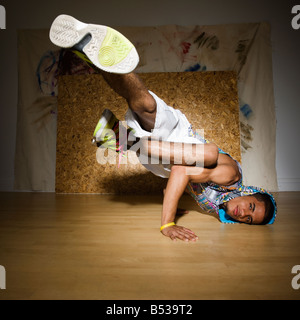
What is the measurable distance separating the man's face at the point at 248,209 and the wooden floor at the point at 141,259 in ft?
0.19

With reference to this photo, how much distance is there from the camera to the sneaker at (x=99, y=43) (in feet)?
3.48

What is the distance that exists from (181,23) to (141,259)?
3062 mm

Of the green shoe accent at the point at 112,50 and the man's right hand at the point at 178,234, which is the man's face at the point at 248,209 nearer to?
the man's right hand at the point at 178,234

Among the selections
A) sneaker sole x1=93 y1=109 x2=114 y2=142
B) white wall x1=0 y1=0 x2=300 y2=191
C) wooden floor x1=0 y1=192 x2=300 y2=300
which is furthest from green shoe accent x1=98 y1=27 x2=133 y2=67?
white wall x1=0 y1=0 x2=300 y2=191

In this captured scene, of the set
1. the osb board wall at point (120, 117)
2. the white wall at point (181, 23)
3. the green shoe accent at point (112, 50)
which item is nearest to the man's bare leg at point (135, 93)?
the green shoe accent at point (112, 50)

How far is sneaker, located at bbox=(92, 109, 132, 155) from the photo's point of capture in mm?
1468

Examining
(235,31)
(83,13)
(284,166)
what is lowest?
(284,166)

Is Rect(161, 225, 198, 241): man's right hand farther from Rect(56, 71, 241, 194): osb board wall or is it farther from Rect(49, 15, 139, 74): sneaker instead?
Rect(56, 71, 241, 194): osb board wall

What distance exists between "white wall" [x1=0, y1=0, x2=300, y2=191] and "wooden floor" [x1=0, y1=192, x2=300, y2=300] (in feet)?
5.68

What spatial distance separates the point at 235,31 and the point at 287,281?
10.0 ft

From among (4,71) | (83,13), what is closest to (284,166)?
(83,13)

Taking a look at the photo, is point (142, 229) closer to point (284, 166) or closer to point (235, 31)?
point (284, 166)

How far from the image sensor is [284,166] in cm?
298
